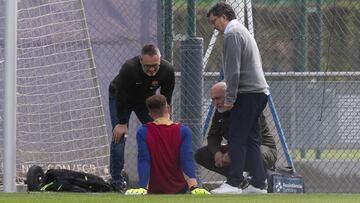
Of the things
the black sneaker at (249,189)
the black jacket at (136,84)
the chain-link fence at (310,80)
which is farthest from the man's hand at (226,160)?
the chain-link fence at (310,80)

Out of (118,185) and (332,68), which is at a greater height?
(332,68)

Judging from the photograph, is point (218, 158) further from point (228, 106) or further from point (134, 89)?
point (134, 89)

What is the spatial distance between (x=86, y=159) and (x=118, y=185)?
1.13 meters

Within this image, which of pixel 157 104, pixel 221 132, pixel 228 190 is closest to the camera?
pixel 157 104

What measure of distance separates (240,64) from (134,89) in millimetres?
1163

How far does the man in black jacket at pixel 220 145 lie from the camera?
12.5 metres

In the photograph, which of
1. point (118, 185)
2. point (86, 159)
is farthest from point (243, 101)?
point (86, 159)

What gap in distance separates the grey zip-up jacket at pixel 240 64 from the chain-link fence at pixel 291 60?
206 centimetres

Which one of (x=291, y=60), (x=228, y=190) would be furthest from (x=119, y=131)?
(x=291, y=60)

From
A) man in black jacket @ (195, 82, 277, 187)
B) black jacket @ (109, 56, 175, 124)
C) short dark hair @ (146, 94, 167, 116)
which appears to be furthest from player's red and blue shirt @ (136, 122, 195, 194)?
man in black jacket @ (195, 82, 277, 187)

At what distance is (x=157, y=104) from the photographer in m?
11.4

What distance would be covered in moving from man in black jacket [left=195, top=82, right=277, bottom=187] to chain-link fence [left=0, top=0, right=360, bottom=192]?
1.02 metres

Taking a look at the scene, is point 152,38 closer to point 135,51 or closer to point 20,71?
point 135,51

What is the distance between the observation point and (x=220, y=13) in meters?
12.1
